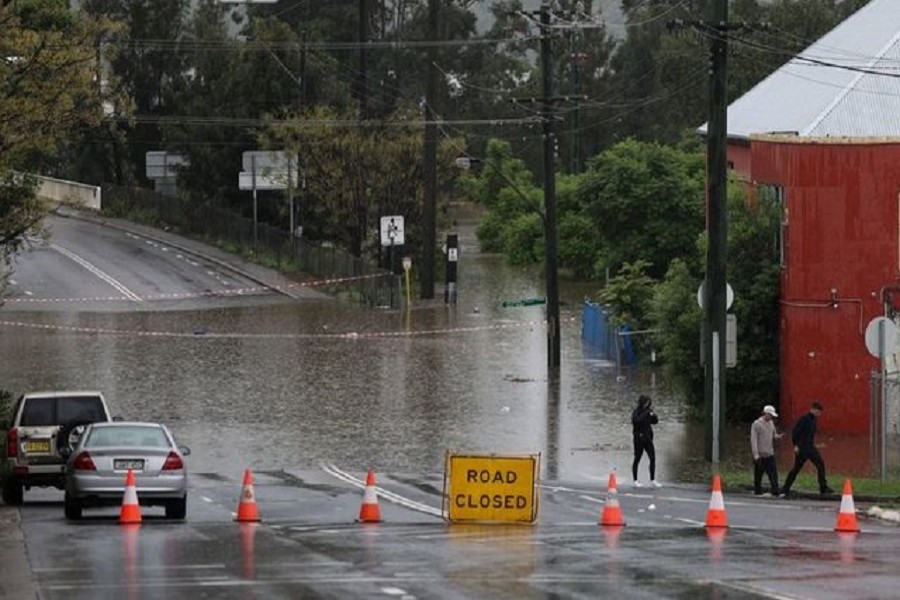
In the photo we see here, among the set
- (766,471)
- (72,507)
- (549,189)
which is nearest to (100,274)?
(549,189)

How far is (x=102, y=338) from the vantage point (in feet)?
182

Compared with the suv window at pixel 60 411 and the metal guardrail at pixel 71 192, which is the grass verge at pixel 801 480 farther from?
the metal guardrail at pixel 71 192

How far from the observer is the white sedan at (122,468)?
84.0 ft

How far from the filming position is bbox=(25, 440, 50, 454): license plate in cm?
2869

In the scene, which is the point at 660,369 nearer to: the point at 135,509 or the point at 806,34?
the point at 135,509

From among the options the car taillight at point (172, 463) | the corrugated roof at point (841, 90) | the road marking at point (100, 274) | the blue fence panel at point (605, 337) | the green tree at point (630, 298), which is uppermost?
the corrugated roof at point (841, 90)

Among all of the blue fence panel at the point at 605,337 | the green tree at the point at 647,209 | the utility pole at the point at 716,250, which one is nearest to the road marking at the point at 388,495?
the utility pole at the point at 716,250

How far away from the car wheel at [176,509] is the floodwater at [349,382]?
25.4ft

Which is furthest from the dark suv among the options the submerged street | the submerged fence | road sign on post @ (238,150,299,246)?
road sign on post @ (238,150,299,246)

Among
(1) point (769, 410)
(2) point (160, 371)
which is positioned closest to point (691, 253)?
(2) point (160, 371)

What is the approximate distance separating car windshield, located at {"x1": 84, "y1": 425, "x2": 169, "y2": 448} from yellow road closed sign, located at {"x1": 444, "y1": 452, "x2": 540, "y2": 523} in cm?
365

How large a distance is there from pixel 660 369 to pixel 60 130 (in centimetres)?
1986

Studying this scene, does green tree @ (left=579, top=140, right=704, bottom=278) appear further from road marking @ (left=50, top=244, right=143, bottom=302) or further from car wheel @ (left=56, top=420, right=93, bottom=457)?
car wheel @ (left=56, top=420, right=93, bottom=457)

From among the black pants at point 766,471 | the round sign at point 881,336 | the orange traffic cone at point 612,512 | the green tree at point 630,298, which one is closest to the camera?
the orange traffic cone at point 612,512
